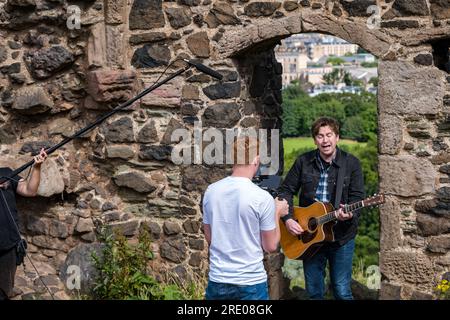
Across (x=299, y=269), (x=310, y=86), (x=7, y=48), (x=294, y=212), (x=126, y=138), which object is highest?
(x=310, y=86)

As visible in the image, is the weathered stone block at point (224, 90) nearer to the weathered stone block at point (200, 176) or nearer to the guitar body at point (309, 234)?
the weathered stone block at point (200, 176)

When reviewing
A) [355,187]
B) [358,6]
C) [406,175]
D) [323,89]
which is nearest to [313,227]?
[355,187]

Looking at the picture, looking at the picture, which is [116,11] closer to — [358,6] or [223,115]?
[223,115]

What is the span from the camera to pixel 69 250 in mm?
6605

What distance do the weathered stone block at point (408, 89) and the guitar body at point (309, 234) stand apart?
0.92 m

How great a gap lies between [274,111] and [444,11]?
1.83m

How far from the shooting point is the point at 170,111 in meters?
6.28

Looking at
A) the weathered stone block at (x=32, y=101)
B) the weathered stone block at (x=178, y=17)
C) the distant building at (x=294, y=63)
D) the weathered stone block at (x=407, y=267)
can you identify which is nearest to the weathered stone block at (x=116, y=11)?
the weathered stone block at (x=178, y=17)

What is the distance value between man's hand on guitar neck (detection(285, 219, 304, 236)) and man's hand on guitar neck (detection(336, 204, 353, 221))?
33 centimetres

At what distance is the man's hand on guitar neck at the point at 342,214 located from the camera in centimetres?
504

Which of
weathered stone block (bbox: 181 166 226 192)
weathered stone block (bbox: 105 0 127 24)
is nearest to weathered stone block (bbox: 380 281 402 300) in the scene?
weathered stone block (bbox: 181 166 226 192)

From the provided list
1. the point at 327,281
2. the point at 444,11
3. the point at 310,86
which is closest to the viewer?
the point at 444,11
